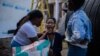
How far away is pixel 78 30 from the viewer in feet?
14.7

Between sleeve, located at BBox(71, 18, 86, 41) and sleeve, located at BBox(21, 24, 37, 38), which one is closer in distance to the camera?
sleeve, located at BBox(71, 18, 86, 41)

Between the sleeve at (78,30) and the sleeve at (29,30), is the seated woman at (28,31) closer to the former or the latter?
the sleeve at (29,30)

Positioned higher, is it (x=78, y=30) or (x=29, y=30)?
(x=78, y=30)

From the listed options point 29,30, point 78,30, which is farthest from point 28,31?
point 78,30

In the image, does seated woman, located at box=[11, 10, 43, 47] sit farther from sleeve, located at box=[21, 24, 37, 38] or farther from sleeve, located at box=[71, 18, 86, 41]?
sleeve, located at box=[71, 18, 86, 41]

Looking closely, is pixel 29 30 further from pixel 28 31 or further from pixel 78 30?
pixel 78 30

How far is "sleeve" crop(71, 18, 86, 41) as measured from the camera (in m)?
4.47

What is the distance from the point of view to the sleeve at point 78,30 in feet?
14.7

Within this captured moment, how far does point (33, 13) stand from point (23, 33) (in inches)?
12.8

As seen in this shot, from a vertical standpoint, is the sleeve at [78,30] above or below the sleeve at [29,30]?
above

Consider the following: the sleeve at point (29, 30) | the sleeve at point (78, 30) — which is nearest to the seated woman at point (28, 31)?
the sleeve at point (29, 30)

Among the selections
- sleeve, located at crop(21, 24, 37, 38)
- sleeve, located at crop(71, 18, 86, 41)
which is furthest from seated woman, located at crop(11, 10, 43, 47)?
sleeve, located at crop(71, 18, 86, 41)

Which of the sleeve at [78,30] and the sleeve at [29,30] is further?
the sleeve at [29,30]

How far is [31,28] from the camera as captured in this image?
514 cm
